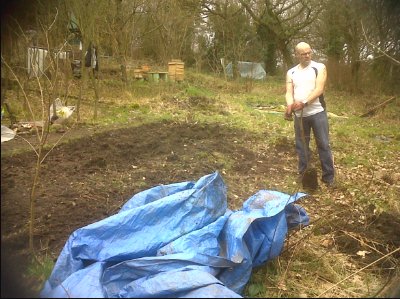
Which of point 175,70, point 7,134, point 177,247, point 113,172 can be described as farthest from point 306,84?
point 175,70

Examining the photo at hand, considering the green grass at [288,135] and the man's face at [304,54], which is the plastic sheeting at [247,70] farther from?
the man's face at [304,54]

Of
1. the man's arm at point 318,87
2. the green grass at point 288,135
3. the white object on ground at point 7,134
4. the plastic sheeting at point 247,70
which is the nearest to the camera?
the green grass at point 288,135

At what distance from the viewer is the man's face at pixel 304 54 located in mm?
4855

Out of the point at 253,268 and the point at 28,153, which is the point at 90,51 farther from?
the point at 253,268

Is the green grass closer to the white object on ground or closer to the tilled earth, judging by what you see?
the tilled earth

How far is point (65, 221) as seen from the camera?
3754 mm

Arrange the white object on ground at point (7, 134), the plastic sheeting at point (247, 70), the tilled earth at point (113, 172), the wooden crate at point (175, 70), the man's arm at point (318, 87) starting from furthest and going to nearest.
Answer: the plastic sheeting at point (247, 70), the wooden crate at point (175, 70), the white object on ground at point (7, 134), the man's arm at point (318, 87), the tilled earth at point (113, 172)

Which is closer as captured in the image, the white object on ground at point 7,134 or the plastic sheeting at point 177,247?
the plastic sheeting at point 177,247

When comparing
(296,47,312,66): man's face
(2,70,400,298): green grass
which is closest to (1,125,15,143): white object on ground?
(2,70,400,298): green grass

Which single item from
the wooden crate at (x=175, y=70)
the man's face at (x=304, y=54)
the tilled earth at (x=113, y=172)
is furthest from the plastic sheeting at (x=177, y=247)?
the wooden crate at (x=175, y=70)

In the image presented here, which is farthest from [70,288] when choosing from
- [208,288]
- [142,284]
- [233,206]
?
[233,206]

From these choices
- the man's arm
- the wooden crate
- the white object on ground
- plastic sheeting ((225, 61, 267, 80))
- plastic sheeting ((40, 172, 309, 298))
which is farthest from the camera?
plastic sheeting ((225, 61, 267, 80))

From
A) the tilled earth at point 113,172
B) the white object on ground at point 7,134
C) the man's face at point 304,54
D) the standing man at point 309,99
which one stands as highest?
the man's face at point 304,54

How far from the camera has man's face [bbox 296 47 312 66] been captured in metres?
4.86
